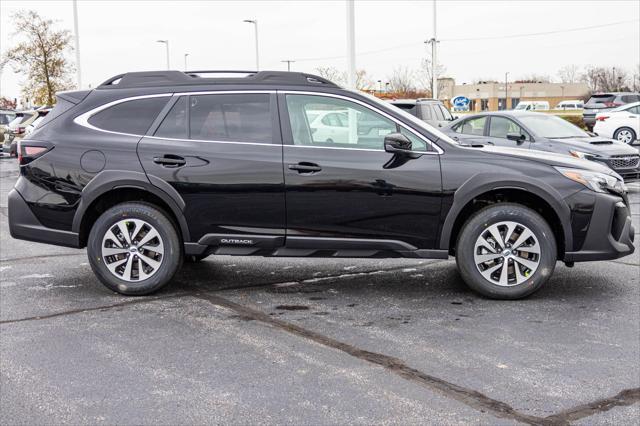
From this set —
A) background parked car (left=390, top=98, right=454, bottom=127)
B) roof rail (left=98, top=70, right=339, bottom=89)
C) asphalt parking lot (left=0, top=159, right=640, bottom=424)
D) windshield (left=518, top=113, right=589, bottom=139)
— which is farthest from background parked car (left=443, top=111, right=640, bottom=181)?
roof rail (left=98, top=70, right=339, bottom=89)

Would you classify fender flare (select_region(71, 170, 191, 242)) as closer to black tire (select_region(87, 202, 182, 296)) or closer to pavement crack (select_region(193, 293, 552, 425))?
black tire (select_region(87, 202, 182, 296))

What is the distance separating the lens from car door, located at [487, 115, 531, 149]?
13.4m

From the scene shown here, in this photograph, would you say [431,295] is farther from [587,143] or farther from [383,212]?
[587,143]

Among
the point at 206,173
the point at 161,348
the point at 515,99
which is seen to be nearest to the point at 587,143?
the point at 206,173

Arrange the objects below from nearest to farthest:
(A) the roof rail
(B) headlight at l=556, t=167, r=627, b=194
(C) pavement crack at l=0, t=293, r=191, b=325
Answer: (C) pavement crack at l=0, t=293, r=191, b=325 < (B) headlight at l=556, t=167, r=627, b=194 < (A) the roof rail

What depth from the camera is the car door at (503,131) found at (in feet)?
44.0

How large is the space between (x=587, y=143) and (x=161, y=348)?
1071 centimetres

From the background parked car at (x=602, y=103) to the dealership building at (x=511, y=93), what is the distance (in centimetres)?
9104

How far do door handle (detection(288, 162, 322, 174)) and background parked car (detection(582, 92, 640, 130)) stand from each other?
26.8 m

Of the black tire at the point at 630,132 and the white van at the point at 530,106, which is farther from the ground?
the white van at the point at 530,106

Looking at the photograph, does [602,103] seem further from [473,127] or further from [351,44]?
[473,127]

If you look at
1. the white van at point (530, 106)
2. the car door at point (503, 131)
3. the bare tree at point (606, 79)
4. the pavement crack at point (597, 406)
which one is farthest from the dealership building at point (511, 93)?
the pavement crack at point (597, 406)

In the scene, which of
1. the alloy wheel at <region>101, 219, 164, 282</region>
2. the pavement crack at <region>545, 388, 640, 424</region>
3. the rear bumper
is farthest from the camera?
the rear bumper

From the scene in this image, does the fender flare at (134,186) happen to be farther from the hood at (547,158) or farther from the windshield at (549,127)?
the windshield at (549,127)
